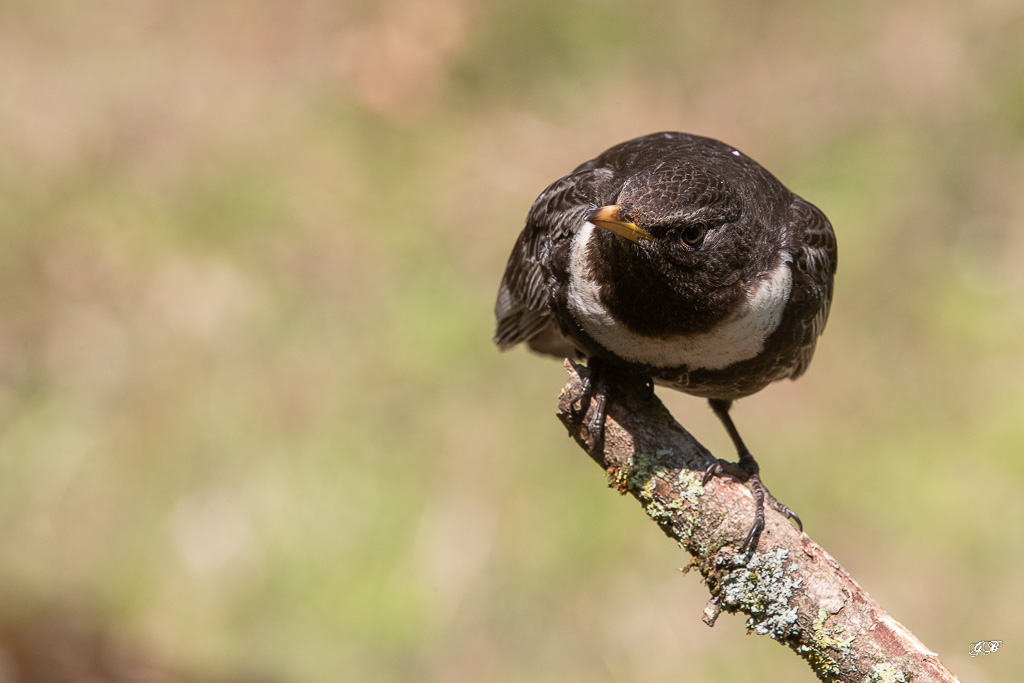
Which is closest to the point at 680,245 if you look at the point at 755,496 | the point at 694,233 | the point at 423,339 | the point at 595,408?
the point at 694,233

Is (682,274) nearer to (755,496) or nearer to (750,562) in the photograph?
(755,496)

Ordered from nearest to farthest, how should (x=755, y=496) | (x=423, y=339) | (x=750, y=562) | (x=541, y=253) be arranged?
1. (x=750, y=562)
2. (x=755, y=496)
3. (x=541, y=253)
4. (x=423, y=339)

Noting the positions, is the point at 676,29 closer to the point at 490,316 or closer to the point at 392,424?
the point at 490,316

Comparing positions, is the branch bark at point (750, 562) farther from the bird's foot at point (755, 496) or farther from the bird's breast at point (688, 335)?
the bird's breast at point (688, 335)

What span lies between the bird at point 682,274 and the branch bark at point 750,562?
0.06m

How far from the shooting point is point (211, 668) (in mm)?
6871

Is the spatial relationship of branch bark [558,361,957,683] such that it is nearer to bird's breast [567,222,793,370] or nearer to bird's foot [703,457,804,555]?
bird's foot [703,457,804,555]

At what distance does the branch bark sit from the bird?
59 mm

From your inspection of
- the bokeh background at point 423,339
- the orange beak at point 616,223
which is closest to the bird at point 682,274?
the orange beak at point 616,223

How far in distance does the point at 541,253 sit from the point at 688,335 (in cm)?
67

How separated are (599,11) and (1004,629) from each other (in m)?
5.93

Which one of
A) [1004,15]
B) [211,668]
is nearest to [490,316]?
[211,668]

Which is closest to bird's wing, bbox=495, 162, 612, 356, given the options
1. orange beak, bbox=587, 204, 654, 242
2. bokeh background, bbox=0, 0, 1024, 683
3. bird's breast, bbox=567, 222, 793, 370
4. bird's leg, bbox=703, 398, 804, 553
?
bird's breast, bbox=567, 222, 793, 370

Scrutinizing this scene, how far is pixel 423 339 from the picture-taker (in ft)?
25.7
